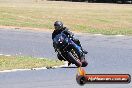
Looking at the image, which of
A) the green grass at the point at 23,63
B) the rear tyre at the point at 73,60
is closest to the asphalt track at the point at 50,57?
the rear tyre at the point at 73,60

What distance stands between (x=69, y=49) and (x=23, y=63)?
22.1 m

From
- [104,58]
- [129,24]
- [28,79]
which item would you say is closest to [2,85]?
[28,79]

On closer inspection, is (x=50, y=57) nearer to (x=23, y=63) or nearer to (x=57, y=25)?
(x=23, y=63)

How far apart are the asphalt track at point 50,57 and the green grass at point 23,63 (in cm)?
48

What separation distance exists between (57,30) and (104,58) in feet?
82.8

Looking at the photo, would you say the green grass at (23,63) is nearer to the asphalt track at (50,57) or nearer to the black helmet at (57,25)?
the asphalt track at (50,57)

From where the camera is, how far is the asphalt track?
19688 mm

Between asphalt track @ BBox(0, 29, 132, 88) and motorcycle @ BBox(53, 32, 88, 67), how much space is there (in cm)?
35

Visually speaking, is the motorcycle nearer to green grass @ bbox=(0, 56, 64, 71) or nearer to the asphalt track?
the asphalt track

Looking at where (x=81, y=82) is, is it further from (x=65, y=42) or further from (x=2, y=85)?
(x=2, y=85)

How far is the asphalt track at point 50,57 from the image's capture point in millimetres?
19688

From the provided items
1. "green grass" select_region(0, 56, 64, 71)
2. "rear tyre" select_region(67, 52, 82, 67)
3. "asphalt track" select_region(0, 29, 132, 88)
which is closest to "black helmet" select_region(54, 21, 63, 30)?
"rear tyre" select_region(67, 52, 82, 67)

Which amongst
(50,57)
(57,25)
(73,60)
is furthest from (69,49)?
(50,57)

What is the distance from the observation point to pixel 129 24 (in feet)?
226
